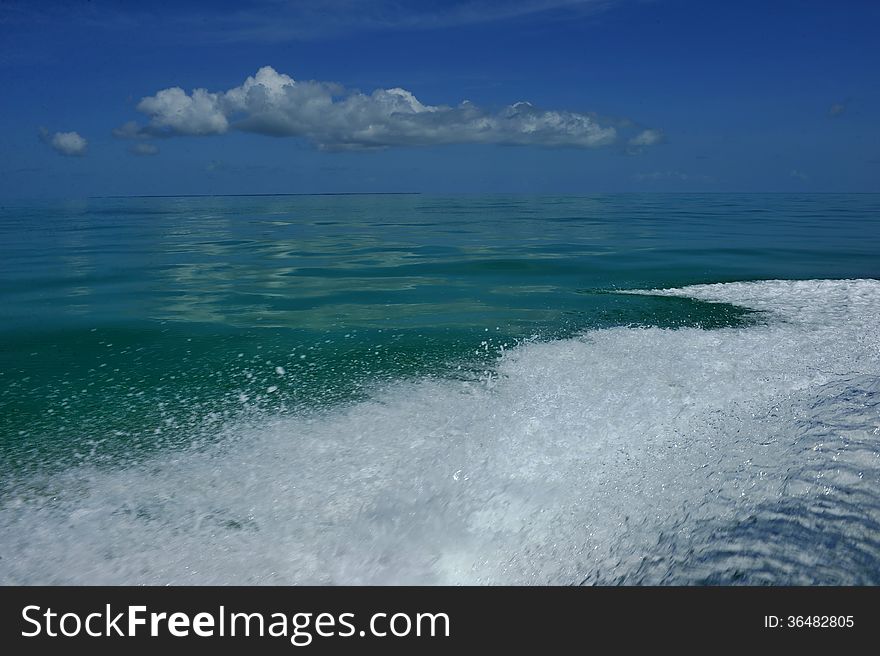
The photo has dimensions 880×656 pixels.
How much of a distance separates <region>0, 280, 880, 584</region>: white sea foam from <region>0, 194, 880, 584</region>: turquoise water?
0.07 feet

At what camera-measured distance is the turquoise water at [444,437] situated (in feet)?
12.1

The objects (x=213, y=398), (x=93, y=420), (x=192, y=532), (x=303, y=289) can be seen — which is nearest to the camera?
(x=192, y=532)

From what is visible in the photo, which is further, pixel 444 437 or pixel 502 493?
A: pixel 444 437

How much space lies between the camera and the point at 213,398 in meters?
6.42

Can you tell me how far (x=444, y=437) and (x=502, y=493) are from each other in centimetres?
104

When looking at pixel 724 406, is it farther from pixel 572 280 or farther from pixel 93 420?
pixel 572 280

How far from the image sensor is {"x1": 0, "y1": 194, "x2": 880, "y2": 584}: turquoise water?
3699 mm

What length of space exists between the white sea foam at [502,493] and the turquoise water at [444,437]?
0.02m

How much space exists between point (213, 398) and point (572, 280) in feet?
32.3

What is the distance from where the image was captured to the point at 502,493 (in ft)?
14.8

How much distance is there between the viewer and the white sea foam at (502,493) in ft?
11.8

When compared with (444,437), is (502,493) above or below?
below

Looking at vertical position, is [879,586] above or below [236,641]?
above

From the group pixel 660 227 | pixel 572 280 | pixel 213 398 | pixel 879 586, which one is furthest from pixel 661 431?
pixel 660 227
